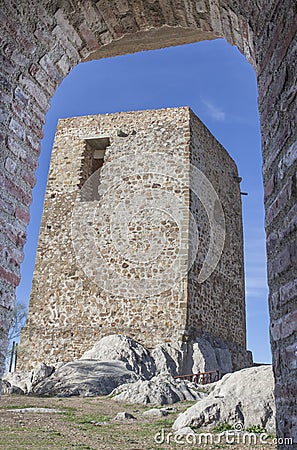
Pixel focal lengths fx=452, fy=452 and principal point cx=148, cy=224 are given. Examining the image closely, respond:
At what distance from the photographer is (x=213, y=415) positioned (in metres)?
4.55

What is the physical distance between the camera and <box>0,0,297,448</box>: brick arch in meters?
1.71

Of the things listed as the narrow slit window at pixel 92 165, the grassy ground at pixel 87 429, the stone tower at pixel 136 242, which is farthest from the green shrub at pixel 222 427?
the narrow slit window at pixel 92 165

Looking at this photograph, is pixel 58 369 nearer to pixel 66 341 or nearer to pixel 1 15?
pixel 66 341

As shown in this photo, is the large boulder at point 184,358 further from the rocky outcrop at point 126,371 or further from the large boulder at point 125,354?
the large boulder at point 125,354

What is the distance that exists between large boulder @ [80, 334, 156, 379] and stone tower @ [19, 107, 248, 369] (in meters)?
0.38

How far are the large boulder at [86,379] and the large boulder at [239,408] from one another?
3199 millimetres

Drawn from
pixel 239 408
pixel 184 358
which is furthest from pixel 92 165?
pixel 239 408

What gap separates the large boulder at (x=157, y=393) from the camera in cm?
635

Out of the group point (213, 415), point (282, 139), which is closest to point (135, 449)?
point (213, 415)

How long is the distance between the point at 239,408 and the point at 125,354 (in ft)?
13.9

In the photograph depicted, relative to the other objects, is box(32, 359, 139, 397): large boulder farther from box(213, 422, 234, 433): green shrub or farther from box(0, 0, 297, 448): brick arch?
box(0, 0, 297, 448): brick arch

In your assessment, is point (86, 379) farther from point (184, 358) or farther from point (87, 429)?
point (87, 429)

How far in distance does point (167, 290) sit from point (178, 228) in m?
1.36

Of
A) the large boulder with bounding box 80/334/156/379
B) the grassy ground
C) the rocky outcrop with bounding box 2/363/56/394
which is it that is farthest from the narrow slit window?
the grassy ground
